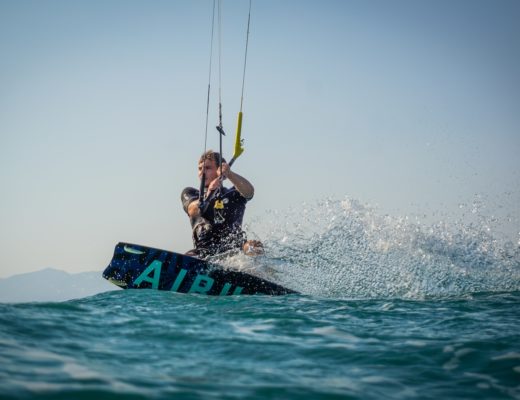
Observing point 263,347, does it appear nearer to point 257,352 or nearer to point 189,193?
point 257,352

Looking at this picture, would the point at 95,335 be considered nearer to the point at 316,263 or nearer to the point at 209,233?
the point at 209,233

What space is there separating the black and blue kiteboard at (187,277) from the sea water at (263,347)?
0.40 m

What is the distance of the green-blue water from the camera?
2.52 m

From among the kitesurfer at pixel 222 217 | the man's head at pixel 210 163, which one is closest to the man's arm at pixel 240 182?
the kitesurfer at pixel 222 217

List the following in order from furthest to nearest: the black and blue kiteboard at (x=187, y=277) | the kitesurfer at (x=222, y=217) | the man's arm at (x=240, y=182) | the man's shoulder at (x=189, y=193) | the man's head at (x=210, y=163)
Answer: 1. the man's shoulder at (x=189, y=193)
2. the man's head at (x=210, y=163)
3. the kitesurfer at (x=222, y=217)
4. the man's arm at (x=240, y=182)
5. the black and blue kiteboard at (x=187, y=277)

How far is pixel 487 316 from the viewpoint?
4.61 m

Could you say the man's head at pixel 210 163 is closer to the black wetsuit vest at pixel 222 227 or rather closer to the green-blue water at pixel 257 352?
the black wetsuit vest at pixel 222 227

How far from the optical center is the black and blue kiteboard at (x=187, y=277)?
6.90 metres

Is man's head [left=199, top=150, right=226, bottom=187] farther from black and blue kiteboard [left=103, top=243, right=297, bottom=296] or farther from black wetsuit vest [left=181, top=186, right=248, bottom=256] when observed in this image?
black and blue kiteboard [left=103, top=243, right=297, bottom=296]

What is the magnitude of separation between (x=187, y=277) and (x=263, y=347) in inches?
145

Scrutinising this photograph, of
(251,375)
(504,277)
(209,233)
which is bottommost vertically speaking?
(251,375)

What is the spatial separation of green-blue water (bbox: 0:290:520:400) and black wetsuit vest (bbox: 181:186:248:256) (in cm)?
289

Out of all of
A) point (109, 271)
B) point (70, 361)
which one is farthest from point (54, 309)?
point (109, 271)

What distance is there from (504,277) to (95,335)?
6993 millimetres
